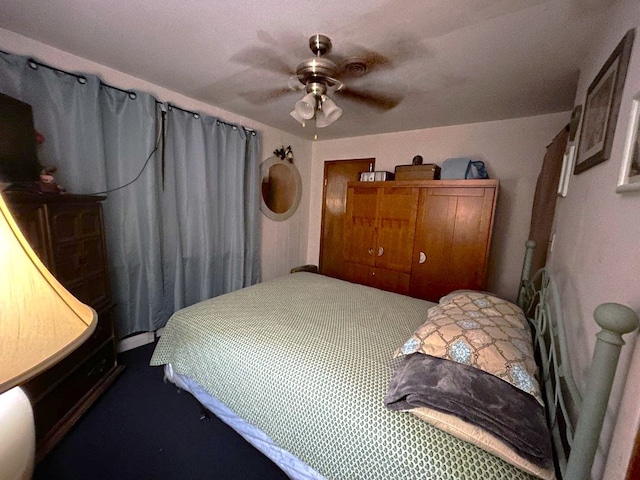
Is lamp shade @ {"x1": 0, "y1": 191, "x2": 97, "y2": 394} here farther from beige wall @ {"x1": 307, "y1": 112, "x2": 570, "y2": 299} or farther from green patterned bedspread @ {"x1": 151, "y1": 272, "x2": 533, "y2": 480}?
beige wall @ {"x1": 307, "y1": 112, "x2": 570, "y2": 299}

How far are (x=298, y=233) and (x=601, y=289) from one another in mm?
3318

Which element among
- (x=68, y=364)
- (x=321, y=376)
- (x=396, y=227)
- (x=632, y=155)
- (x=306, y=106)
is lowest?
(x=68, y=364)

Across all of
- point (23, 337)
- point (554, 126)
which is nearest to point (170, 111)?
point (23, 337)

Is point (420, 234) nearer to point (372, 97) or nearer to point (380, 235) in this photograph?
point (380, 235)

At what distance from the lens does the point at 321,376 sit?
1092 mm

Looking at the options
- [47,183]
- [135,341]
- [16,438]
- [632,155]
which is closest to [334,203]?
[135,341]

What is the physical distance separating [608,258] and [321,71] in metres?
1.44

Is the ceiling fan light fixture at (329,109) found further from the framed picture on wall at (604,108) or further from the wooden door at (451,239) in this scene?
the wooden door at (451,239)

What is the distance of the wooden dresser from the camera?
131 cm

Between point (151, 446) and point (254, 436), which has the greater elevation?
point (254, 436)

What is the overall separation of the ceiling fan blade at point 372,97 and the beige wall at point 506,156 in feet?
2.91

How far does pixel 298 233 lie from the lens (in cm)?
386

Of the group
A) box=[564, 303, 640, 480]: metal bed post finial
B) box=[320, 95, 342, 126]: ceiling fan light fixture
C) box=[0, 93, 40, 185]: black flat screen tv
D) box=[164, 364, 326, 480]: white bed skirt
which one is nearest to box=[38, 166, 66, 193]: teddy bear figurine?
box=[0, 93, 40, 185]: black flat screen tv

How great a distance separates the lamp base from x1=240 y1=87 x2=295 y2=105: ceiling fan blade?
2.22m
